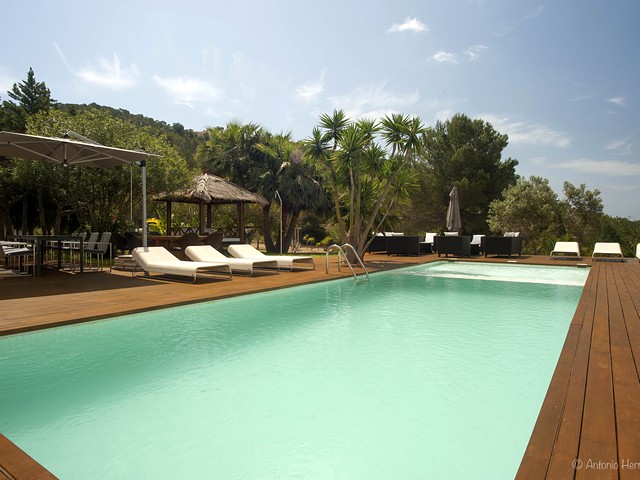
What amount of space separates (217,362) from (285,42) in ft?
38.0

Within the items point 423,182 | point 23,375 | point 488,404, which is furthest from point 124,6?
point 423,182

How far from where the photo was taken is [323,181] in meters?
21.8

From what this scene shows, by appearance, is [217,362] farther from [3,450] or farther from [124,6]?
[124,6]

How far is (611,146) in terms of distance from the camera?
23.9m

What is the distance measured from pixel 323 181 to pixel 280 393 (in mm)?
19219

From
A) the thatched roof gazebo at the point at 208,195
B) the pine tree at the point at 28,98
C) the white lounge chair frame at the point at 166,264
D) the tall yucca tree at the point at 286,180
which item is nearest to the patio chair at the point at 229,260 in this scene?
the white lounge chair frame at the point at 166,264

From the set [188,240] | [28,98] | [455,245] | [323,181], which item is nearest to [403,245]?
[455,245]

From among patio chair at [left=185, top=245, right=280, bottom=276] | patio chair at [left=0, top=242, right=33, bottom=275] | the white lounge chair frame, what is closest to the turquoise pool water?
the white lounge chair frame

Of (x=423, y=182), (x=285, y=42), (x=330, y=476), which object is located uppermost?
(x=285, y=42)

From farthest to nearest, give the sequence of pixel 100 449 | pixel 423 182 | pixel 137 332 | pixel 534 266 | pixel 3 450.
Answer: pixel 423 182, pixel 534 266, pixel 137 332, pixel 100 449, pixel 3 450

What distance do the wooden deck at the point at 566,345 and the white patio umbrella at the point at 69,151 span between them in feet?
6.92

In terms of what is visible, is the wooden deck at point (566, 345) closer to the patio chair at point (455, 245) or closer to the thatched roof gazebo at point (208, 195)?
the patio chair at point (455, 245)

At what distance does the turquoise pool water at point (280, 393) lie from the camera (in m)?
2.20

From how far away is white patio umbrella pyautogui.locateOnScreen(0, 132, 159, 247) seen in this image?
24.7 feet
